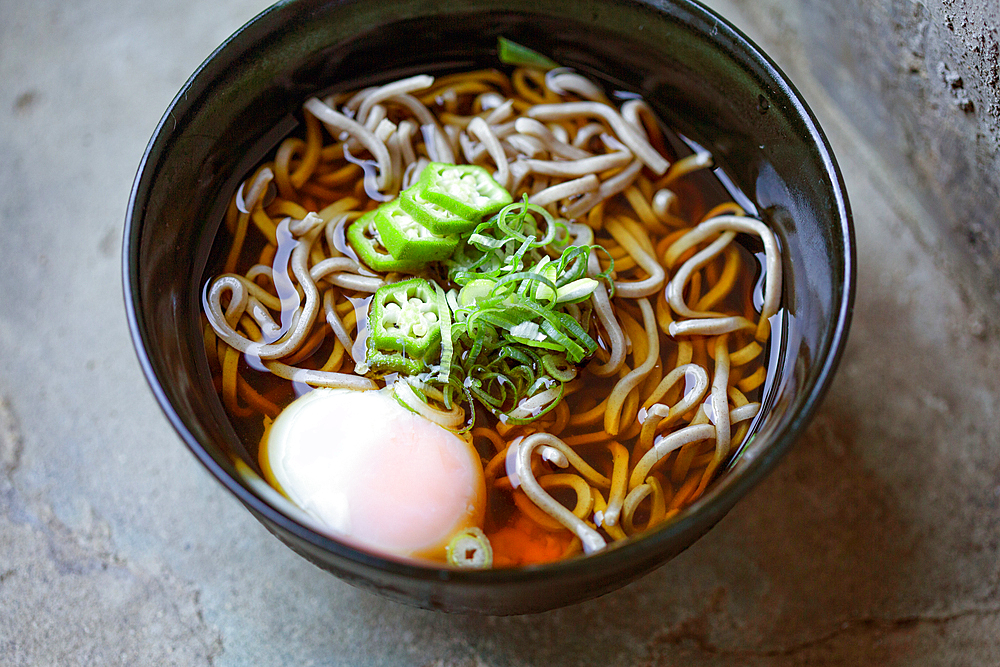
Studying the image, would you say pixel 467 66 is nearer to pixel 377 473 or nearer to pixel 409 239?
pixel 409 239

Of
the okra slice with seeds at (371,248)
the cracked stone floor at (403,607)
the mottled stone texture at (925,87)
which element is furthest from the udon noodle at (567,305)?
the mottled stone texture at (925,87)

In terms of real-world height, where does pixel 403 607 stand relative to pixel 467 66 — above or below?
below

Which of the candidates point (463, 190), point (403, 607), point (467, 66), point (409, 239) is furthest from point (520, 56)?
point (403, 607)

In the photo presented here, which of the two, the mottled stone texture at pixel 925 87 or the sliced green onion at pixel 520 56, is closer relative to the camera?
the mottled stone texture at pixel 925 87

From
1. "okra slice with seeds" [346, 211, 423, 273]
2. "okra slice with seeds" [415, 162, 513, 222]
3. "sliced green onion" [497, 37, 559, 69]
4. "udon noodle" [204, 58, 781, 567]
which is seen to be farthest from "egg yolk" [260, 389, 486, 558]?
"sliced green onion" [497, 37, 559, 69]

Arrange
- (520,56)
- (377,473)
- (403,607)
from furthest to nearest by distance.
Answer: (520,56)
(403,607)
(377,473)

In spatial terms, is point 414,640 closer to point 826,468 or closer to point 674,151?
point 826,468

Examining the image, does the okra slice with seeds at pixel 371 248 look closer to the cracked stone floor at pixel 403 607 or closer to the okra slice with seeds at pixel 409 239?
the okra slice with seeds at pixel 409 239
